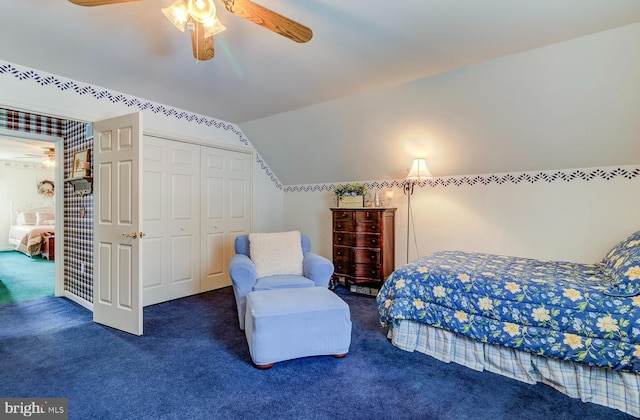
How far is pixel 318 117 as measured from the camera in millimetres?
3742

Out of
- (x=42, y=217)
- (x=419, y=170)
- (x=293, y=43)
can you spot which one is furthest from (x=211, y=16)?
(x=42, y=217)

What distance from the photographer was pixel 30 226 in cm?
718

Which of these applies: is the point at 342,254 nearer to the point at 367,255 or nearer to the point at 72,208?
the point at 367,255

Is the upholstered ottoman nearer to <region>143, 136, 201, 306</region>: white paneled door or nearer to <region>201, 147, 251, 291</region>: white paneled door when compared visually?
<region>143, 136, 201, 306</region>: white paneled door

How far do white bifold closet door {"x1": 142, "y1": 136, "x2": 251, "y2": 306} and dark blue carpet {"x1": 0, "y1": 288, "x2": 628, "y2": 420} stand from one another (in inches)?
38.9

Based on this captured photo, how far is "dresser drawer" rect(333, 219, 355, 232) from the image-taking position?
395cm

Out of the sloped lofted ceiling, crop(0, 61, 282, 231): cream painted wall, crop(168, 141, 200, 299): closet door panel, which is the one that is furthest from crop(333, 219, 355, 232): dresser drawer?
crop(168, 141, 200, 299): closet door panel

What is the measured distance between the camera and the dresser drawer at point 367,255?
3768 millimetres

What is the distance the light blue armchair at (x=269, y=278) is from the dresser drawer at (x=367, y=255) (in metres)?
0.86

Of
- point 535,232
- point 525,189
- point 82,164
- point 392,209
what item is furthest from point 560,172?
point 82,164

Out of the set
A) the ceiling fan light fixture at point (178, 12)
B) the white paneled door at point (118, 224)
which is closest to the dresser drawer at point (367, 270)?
the white paneled door at point (118, 224)

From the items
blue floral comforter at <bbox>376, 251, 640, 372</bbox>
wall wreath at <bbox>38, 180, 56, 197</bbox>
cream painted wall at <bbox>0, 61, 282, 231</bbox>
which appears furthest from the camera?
wall wreath at <bbox>38, 180, 56, 197</bbox>

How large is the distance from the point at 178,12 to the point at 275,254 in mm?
2226

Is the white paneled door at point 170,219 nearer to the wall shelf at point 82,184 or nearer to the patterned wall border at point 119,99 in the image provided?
the patterned wall border at point 119,99
